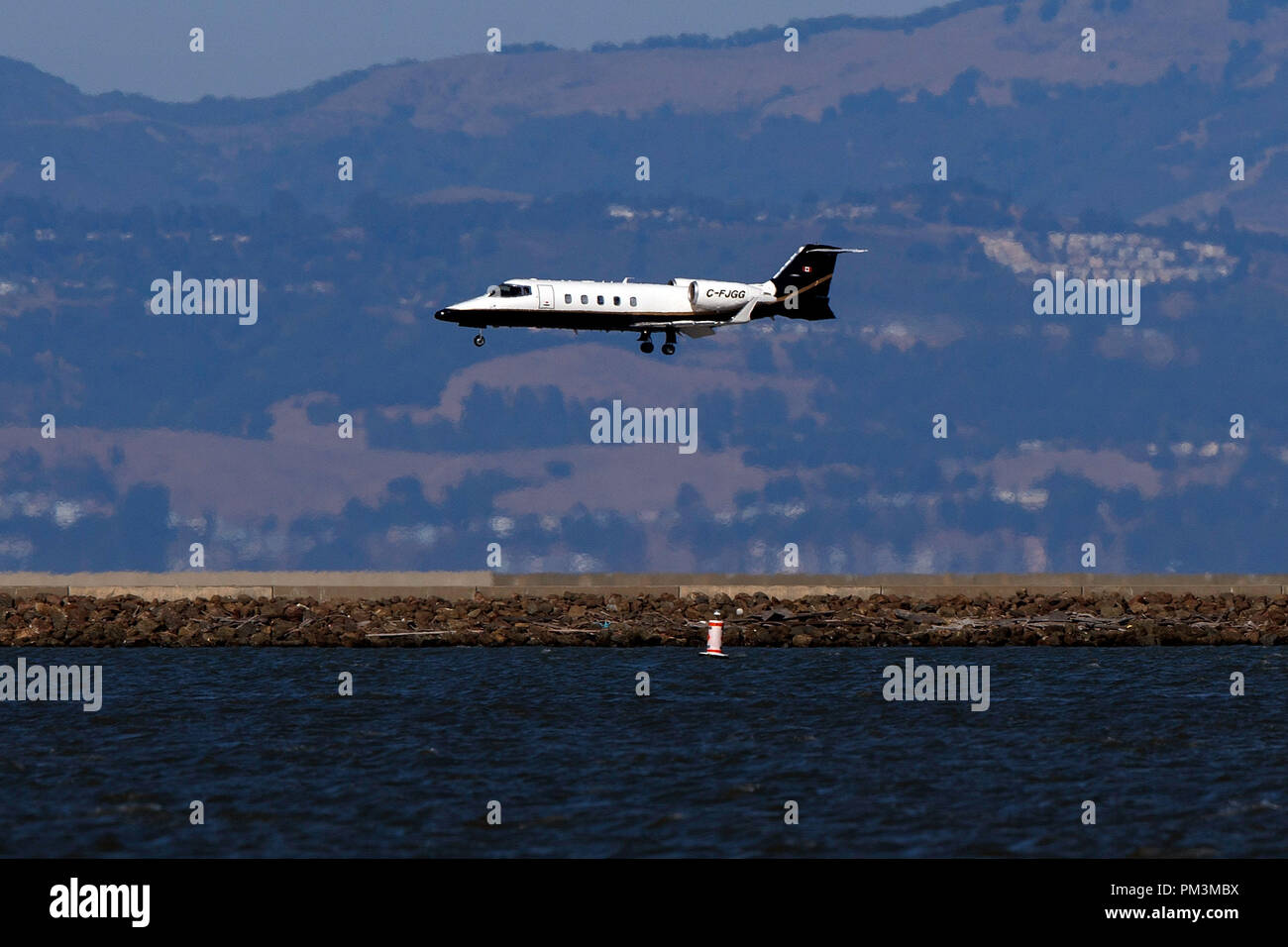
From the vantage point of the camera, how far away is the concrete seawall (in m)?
65.4

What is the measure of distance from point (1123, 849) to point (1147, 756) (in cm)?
930

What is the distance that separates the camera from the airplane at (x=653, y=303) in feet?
217

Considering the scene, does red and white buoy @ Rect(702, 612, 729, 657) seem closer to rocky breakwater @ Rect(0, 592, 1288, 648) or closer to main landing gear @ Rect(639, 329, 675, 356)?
rocky breakwater @ Rect(0, 592, 1288, 648)

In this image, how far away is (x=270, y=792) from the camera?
30.5 meters

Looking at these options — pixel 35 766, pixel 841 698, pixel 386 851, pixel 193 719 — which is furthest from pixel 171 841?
pixel 841 698

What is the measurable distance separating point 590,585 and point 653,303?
11.2m

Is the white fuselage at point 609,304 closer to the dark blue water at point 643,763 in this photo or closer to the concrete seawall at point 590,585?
the concrete seawall at point 590,585

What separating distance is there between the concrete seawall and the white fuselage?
30.1 feet

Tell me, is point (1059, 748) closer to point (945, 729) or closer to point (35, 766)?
point (945, 729)

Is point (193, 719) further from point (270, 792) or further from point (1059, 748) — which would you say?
point (1059, 748)

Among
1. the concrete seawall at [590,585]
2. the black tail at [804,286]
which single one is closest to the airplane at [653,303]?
the black tail at [804,286]

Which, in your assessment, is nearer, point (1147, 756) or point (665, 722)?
point (1147, 756)
